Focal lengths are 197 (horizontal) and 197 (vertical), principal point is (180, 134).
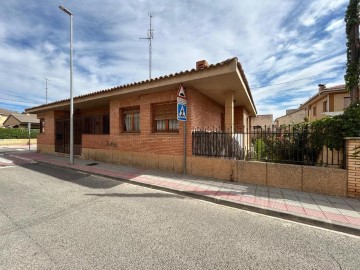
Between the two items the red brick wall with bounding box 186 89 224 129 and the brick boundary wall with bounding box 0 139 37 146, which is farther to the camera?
the brick boundary wall with bounding box 0 139 37 146

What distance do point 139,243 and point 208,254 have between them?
1008 millimetres

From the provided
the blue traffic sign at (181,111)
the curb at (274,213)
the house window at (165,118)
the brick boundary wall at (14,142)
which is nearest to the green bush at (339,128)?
the curb at (274,213)

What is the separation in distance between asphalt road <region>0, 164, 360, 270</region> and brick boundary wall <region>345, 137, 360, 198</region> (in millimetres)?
1942

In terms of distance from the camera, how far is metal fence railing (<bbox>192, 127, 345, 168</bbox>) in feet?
16.9

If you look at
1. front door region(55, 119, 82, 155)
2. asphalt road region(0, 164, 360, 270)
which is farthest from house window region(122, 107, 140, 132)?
front door region(55, 119, 82, 155)

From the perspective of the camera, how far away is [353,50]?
569cm

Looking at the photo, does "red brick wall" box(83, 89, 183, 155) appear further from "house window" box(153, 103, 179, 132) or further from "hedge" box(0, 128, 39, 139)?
"hedge" box(0, 128, 39, 139)

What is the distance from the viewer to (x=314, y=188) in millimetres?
5012

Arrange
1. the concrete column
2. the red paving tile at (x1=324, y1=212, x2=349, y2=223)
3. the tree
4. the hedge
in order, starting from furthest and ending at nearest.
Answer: the hedge → the concrete column → the tree → the red paving tile at (x1=324, y1=212, x2=349, y2=223)

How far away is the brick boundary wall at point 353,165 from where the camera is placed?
177 inches

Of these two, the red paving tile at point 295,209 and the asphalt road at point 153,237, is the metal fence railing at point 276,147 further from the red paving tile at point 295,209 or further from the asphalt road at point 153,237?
the asphalt road at point 153,237

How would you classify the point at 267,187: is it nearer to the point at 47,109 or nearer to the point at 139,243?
the point at 139,243

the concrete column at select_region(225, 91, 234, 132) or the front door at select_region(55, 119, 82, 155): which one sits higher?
the concrete column at select_region(225, 91, 234, 132)

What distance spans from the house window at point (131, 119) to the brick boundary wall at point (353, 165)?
24.0 ft
